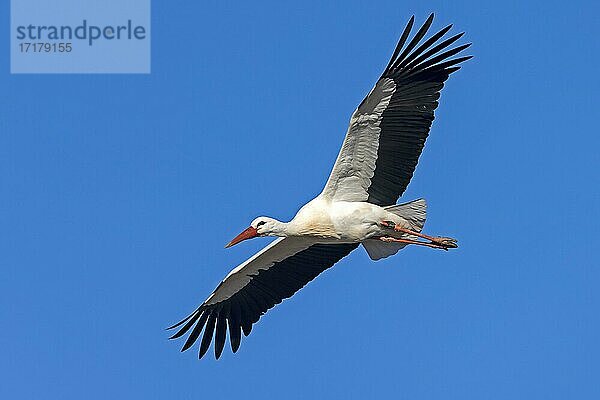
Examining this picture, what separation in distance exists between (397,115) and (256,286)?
330 centimetres

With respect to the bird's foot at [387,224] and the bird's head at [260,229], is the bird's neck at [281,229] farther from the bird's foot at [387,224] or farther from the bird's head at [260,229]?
the bird's foot at [387,224]

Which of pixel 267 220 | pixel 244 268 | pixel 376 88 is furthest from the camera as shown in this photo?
pixel 244 268

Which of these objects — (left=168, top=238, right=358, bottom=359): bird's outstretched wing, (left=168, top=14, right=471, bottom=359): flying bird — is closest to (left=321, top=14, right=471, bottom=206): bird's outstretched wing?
(left=168, top=14, right=471, bottom=359): flying bird

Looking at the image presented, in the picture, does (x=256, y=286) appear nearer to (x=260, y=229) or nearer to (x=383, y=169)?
(x=260, y=229)

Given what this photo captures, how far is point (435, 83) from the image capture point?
1373 cm

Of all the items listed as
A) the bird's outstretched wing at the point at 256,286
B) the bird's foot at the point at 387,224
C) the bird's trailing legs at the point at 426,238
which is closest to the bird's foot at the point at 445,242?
the bird's trailing legs at the point at 426,238

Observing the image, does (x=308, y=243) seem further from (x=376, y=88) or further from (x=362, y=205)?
(x=376, y=88)

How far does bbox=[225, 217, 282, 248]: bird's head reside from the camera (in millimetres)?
14320

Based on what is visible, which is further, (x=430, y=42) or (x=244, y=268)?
(x=244, y=268)

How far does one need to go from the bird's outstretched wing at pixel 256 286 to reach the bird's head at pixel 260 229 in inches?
25.4

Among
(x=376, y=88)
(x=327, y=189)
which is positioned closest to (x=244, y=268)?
(x=327, y=189)

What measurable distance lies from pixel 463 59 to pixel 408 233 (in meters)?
2.03

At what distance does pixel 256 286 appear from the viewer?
15.7 m

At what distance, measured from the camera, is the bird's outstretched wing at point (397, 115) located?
13578 millimetres
